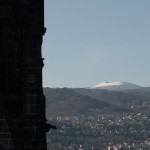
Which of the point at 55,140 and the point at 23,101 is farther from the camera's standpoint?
the point at 55,140

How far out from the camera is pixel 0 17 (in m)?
12.5

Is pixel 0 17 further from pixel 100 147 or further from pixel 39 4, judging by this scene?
pixel 100 147

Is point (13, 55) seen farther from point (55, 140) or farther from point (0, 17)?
point (55, 140)

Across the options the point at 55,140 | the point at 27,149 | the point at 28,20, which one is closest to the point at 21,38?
the point at 28,20

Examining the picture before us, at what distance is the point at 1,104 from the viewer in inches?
427

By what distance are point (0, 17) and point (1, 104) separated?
85.3 inches

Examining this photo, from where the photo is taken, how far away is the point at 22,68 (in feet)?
41.2

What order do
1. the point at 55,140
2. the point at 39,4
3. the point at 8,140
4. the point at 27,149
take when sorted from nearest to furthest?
1. the point at 8,140
2. the point at 27,149
3. the point at 39,4
4. the point at 55,140

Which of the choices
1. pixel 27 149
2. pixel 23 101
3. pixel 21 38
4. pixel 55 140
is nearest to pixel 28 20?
pixel 21 38

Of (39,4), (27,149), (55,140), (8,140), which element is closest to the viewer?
(8,140)

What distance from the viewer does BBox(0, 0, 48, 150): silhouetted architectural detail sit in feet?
40.5

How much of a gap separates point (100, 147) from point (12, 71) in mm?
180027

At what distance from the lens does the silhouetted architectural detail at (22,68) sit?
12.3 m

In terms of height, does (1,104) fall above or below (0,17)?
below
